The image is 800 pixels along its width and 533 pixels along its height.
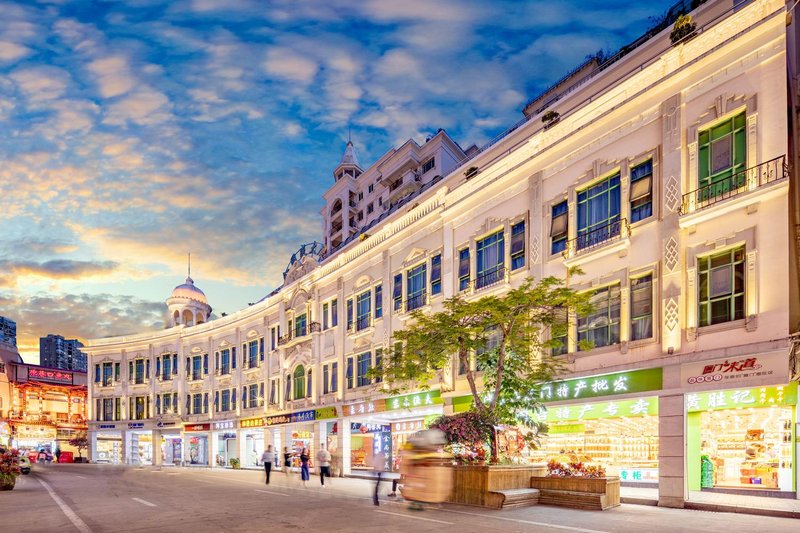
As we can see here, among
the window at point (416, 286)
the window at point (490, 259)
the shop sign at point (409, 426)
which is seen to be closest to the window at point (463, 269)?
the window at point (490, 259)

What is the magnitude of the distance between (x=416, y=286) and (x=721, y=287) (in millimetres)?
15825

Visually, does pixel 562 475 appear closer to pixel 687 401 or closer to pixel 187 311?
pixel 687 401

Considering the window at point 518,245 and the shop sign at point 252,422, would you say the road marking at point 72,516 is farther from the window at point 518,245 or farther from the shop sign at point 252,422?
the shop sign at point 252,422

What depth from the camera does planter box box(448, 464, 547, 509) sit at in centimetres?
1627

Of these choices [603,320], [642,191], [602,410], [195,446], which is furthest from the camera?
[195,446]

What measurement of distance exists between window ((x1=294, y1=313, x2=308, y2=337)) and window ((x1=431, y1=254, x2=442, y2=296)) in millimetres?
14017

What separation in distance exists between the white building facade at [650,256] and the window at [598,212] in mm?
51

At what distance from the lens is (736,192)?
16.8 metres

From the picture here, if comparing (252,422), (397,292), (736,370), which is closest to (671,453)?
(736,370)

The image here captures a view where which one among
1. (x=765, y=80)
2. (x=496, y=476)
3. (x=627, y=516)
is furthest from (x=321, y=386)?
(x=765, y=80)

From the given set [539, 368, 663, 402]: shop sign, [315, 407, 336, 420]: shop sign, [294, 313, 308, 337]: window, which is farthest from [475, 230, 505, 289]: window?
[294, 313, 308, 337]: window

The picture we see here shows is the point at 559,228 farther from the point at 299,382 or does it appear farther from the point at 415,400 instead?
the point at 299,382

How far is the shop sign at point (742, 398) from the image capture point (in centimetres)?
1633

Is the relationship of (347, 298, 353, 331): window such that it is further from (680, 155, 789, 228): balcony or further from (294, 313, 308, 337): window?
(680, 155, 789, 228): balcony
